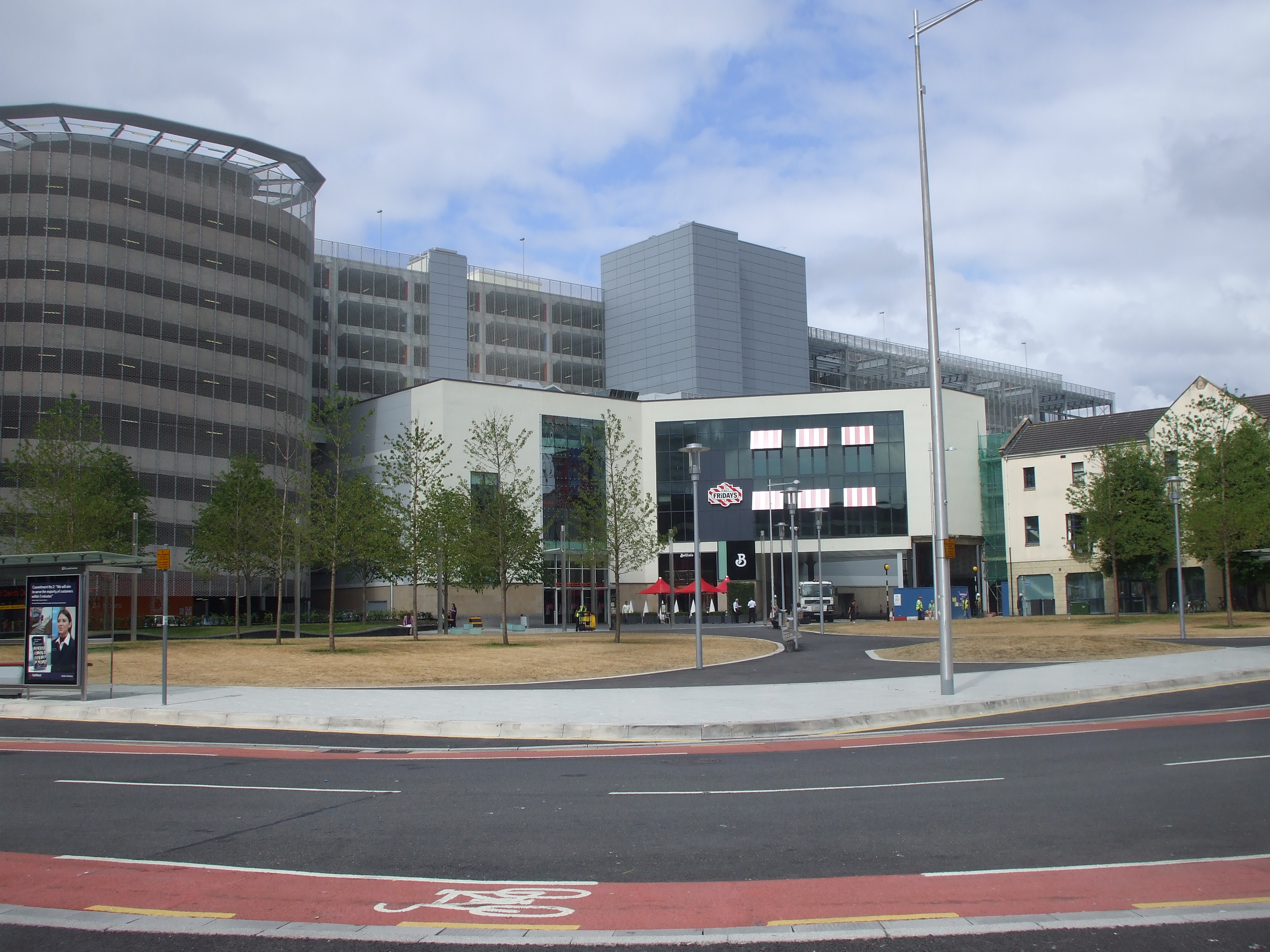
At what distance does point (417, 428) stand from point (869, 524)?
41.7 meters

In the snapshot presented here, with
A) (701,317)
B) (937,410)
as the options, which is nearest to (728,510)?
(701,317)

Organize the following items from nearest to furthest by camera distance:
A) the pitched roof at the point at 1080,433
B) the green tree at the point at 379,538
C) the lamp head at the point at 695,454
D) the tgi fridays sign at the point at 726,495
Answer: the lamp head at the point at 695,454
the green tree at the point at 379,538
the pitched roof at the point at 1080,433
the tgi fridays sign at the point at 726,495

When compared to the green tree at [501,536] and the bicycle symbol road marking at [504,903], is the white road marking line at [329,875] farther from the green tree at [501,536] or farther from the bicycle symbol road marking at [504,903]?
the green tree at [501,536]

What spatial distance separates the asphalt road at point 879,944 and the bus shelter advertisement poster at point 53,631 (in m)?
16.7

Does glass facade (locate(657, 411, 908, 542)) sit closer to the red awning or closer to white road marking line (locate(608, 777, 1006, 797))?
the red awning

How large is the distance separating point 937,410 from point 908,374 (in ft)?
353

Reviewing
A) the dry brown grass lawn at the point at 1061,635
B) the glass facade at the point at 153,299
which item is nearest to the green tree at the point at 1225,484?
the dry brown grass lawn at the point at 1061,635

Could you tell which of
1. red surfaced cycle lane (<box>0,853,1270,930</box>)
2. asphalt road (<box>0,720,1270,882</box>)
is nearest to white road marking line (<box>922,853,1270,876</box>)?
red surfaced cycle lane (<box>0,853,1270,930</box>)

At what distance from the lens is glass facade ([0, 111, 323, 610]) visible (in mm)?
73250

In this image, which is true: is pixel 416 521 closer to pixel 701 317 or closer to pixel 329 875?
pixel 329 875

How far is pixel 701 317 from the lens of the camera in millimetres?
104875

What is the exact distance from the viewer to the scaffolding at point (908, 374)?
396 ft

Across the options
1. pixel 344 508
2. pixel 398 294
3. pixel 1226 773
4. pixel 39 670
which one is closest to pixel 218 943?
pixel 1226 773

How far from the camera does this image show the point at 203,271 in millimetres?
79688
